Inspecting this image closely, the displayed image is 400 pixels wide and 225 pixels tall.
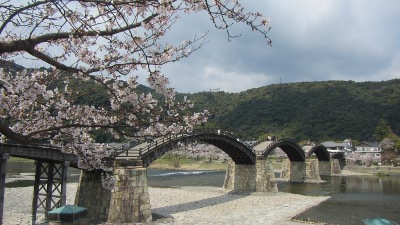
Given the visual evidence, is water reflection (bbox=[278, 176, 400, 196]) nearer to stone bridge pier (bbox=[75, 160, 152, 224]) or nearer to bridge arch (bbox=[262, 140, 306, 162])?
bridge arch (bbox=[262, 140, 306, 162])

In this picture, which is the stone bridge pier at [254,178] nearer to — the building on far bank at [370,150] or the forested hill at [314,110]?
the forested hill at [314,110]

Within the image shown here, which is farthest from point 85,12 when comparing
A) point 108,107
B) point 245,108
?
point 245,108

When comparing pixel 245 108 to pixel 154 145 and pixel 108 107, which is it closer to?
pixel 154 145

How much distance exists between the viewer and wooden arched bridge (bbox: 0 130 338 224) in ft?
62.3

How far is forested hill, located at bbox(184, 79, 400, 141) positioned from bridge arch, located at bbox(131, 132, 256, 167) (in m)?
58.9

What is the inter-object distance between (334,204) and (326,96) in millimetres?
128055

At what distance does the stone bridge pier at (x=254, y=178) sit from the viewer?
39.2 meters

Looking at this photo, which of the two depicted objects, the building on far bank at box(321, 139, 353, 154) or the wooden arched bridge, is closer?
the wooden arched bridge

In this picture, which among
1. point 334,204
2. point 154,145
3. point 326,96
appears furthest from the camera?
point 326,96

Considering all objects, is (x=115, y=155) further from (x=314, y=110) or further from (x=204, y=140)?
(x=314, y=110)

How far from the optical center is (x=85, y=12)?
518 centimetres

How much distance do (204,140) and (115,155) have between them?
48.6 feet

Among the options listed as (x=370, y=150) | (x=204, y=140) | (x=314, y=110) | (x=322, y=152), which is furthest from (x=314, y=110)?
(x=204, y=140)

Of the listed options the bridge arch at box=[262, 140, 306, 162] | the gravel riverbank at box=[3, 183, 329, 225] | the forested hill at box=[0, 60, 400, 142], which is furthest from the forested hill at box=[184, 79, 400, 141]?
the gravel riverbank at box=[3, 183, 329, 225]
